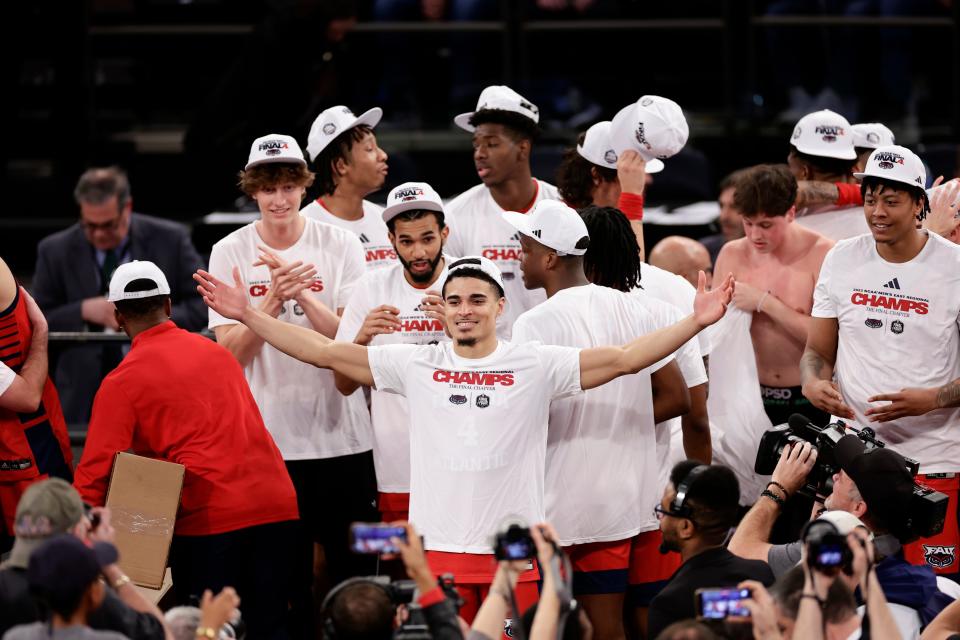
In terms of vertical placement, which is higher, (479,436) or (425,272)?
(425,272)

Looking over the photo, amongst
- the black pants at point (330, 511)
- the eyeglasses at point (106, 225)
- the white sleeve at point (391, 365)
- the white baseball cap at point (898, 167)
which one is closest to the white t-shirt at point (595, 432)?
the white sleeve at point (391, 365)

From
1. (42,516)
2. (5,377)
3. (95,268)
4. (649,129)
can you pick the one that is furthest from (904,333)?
(95,268)

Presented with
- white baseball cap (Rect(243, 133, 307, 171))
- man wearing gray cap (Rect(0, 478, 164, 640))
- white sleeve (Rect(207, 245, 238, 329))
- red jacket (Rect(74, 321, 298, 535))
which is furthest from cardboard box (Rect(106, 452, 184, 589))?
white baseball cap (Rect(243, 133, 307, 171))

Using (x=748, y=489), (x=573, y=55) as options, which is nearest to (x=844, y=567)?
(x=748, y=489)

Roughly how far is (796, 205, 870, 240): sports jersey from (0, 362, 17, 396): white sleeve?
136 inches

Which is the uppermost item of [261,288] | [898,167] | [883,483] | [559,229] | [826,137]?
[826,137]

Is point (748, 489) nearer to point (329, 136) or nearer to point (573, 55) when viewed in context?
point (329, 136)

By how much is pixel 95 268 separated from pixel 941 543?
4402 mm

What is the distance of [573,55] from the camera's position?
32.2 feet

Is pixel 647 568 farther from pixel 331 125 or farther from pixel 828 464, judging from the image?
pixel 331 125

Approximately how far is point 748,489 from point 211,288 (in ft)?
7.95

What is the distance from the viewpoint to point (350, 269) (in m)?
6.01

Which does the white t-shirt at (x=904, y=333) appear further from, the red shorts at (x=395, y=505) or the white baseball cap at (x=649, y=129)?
the red shorts at (x=395, y=505)

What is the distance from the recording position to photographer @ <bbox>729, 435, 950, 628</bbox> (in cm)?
429
